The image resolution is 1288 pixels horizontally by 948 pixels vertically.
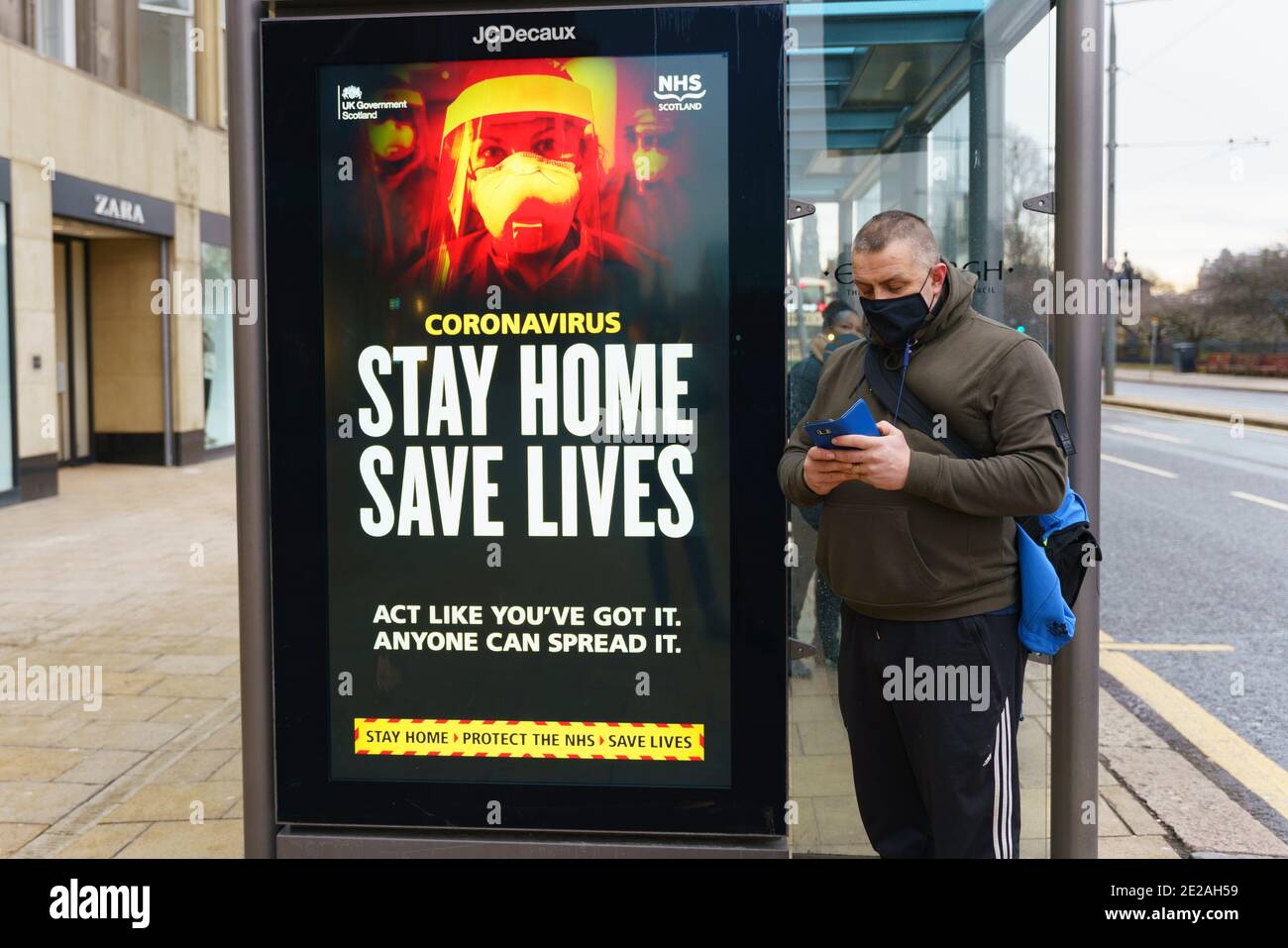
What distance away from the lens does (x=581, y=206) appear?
10.1 ft

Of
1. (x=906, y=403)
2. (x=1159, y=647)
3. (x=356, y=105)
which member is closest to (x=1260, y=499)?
(x=1159, y=647)

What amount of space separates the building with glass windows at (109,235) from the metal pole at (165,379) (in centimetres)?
2

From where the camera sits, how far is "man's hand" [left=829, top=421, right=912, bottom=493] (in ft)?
8.41

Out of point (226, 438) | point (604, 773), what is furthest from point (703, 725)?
point (226, 438)

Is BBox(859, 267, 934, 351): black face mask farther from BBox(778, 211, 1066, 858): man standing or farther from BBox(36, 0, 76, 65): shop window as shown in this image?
BBox(36, 0, 76, 65): shop window

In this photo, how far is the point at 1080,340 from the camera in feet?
9.81

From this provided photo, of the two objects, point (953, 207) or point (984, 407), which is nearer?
point (984, 407)

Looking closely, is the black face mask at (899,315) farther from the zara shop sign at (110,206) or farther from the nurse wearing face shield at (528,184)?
the zara shop sign at (110,206)

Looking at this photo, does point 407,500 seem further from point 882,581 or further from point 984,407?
point 984,407

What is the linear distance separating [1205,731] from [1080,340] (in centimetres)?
319

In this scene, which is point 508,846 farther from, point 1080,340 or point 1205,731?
point 1205,731

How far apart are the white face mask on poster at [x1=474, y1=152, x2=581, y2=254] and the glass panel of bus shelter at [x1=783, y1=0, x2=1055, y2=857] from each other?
0.66 metres

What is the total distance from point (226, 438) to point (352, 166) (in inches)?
667

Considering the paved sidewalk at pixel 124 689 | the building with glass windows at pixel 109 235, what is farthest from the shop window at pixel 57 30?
the paved sidewalk at pixel 124 689
